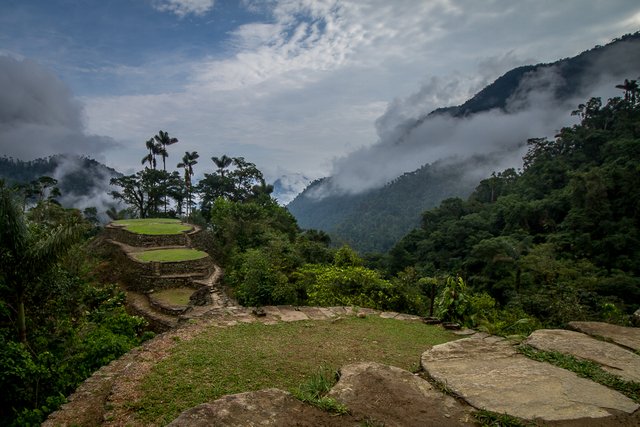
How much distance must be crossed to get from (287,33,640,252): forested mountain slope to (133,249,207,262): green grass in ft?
184

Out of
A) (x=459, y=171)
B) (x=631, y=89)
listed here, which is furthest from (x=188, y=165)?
(x=459, y=171)

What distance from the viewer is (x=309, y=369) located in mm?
4383

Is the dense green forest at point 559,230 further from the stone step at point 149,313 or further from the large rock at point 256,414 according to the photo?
the stone step at point 149,313

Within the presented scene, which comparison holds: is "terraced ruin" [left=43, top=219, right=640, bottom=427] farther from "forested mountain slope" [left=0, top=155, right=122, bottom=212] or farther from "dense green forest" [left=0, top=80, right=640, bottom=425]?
"forested mountain slope" [left=0, top=155, right=122, bottom=212]

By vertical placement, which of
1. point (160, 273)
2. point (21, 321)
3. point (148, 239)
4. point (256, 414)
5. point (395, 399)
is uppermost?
point (148, 239)

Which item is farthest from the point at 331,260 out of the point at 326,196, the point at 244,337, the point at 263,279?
the point at 326,196

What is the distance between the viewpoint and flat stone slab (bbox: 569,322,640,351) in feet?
14.0

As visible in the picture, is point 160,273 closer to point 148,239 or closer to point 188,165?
point 148,239

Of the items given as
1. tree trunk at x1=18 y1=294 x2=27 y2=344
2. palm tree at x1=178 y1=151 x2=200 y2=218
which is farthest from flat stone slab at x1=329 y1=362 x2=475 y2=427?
palm tree at x1=178 y1=151 x2=200 y2=218

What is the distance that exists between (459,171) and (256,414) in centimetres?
11665

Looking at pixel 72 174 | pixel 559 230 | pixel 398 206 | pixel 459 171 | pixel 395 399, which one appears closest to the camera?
pixel 395 399

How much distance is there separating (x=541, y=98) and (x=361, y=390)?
133693 mm

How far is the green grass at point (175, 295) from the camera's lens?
1470cm

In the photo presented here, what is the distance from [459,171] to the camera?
11006 cm
